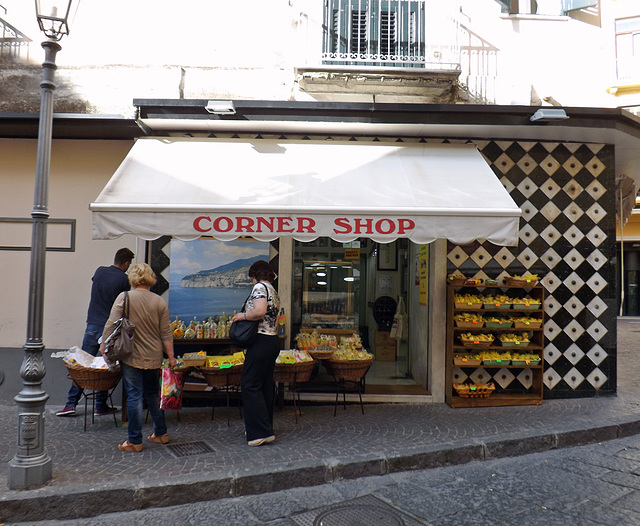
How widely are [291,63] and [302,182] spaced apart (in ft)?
7.40

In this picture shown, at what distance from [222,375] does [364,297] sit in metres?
3.24

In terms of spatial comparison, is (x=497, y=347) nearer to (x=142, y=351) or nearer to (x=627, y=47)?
(x=142, y=351)

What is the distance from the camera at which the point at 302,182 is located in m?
5.86

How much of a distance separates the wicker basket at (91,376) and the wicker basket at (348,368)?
2.58 meters

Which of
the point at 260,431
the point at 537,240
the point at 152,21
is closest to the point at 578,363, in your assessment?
the point at 537,240

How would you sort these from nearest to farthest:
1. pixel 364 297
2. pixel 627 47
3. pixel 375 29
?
pixel 375 29
pixel 364 297
pixel 627 47

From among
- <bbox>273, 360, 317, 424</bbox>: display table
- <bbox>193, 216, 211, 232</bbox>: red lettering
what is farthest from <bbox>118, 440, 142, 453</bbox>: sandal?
<bbox>193, 216, 211, 232</bbox>: red lettering

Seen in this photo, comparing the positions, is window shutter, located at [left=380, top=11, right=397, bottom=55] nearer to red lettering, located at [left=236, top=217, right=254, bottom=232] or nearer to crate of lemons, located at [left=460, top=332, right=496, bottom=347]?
red lettering, located at [left=236, top=217, right=254, bottom=232]

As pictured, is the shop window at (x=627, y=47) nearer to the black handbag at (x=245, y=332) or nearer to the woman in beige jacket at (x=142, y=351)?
the black handbag at (x=245, y=332)

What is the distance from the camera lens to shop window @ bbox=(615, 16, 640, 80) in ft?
39.8

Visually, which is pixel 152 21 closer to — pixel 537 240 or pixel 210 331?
pixel 210 331

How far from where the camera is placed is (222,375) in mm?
5891

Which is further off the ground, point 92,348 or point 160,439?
point 92,348

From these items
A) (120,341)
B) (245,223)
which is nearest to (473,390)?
(245,223)
